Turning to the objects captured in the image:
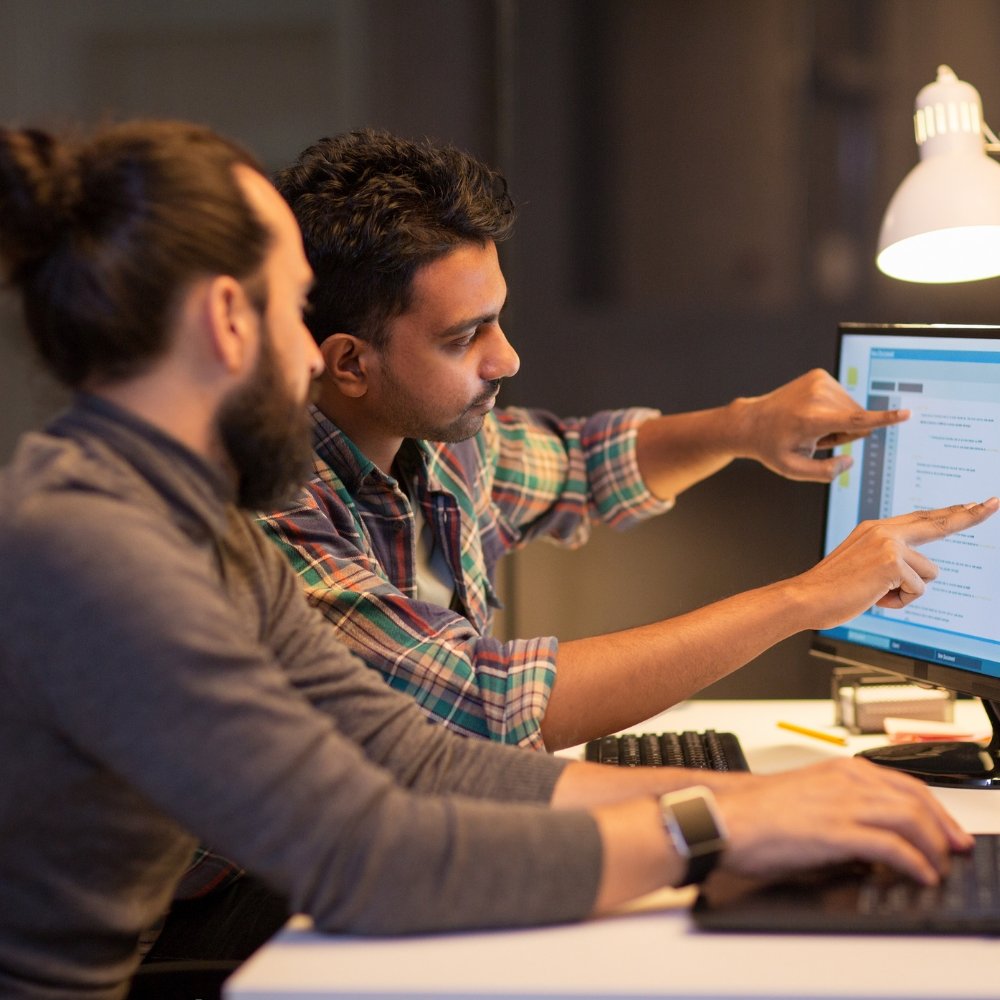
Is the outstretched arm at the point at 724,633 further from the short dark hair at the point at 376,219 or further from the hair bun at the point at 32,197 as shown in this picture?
the hair bun at the point at 32,197

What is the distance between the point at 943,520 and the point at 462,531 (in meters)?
0.62

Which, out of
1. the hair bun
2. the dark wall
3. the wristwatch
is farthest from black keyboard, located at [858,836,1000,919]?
the dark wall

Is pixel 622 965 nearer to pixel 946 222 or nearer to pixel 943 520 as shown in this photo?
pixel 943 520

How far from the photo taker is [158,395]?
95 centimetres

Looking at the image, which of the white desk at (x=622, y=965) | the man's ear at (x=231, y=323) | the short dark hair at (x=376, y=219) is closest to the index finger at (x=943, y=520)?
the white desk at (x=622, y=965)

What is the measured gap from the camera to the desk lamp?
4.78 ft

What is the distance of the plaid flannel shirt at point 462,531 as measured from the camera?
1.33m

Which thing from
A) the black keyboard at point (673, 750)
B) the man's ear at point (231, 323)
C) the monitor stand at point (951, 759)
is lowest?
the black keyboard at point (673, 750)

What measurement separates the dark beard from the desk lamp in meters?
0.82

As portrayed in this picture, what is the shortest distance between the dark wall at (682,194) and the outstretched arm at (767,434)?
147 mm

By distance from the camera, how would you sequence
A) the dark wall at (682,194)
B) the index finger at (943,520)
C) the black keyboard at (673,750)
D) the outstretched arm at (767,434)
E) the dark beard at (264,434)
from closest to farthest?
1. the dark beard at (264,434)
2. the index finger at (943,520)
3. the black keyboard at (673,750)
4. the outstretched arm at (767,434)
5. the dark wall at (682,194)

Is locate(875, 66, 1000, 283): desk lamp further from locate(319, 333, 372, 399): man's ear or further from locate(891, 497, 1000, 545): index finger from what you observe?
locate(319, 333, 372, 399): man's ear

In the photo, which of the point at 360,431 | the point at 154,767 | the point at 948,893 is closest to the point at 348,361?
the point at 360,431

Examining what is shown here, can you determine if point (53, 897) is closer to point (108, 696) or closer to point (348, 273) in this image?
point (108, 696)
